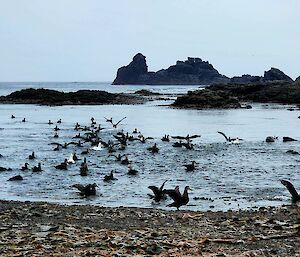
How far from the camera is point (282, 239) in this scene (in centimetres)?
1075

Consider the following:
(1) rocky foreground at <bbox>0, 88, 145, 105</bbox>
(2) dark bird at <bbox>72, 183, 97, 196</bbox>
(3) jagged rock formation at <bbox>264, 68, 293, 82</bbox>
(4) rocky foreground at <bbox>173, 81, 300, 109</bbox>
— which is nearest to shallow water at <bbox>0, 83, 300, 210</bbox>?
(2) dark bird at <bbox>72, 183, 97, 196</bbox>

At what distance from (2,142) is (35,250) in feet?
93.3

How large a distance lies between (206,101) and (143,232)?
72271mm

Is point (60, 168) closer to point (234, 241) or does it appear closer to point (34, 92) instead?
point (234, 241)

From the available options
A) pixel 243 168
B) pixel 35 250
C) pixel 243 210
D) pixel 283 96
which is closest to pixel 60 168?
pixel 243 168

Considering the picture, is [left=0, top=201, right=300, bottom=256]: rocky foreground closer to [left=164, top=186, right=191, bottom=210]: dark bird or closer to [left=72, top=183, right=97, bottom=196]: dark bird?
[left=164, top=186, right=191, bottom=210]: dark bird

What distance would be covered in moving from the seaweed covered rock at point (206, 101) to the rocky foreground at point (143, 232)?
2626 inches

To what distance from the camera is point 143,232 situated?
37.6ft

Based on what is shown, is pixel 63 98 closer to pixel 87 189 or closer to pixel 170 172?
pixel 170 172

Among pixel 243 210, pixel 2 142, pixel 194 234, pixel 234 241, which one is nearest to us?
pixel 234 241

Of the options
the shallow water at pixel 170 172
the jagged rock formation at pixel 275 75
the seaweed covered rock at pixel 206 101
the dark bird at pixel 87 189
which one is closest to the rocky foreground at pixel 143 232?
the shallow water at pixel 170 172

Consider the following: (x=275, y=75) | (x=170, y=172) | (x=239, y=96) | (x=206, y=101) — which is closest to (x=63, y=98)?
(x=206, y=101)

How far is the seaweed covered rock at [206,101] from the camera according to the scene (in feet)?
269

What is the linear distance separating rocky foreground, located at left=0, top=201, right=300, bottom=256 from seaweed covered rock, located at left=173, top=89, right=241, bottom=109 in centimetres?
6670
